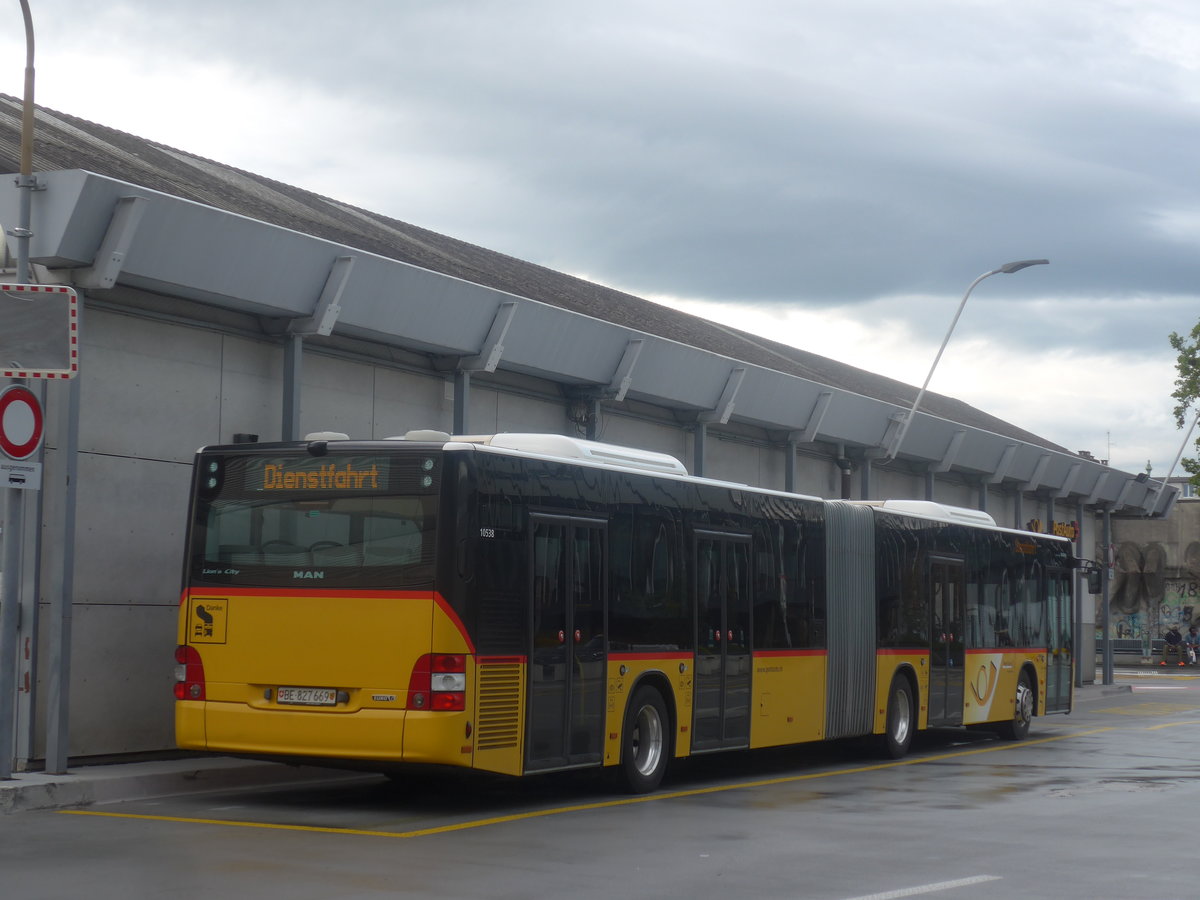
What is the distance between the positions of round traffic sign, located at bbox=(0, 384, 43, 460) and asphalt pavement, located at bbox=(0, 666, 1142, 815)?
2654mm

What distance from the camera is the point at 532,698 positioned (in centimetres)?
1332

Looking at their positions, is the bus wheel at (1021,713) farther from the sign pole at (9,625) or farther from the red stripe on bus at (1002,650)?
the sign pole at (9,625)

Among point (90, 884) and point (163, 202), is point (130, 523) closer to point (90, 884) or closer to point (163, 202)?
point (163, 202)

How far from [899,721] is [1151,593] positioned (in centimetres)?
4948

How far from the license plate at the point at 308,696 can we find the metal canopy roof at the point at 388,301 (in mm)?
4479

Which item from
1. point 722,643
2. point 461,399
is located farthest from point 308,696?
point 461,399

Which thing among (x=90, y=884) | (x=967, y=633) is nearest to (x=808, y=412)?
(x=967, y=633)

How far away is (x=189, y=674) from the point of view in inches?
528

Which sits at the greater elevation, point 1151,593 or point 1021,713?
point 1151,593

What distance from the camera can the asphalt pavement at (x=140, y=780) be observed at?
12.9 metres

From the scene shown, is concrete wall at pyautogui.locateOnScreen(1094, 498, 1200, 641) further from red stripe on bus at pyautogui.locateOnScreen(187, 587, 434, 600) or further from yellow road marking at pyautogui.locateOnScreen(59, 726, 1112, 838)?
red stripe on bus at pyautogui.locateOnScreen(187, 587, 434, 600)

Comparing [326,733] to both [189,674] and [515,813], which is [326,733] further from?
[515,813]

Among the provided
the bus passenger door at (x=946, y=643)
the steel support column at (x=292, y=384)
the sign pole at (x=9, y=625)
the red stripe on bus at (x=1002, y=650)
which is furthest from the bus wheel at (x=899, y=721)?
the sign pole at (x=9, y=625)

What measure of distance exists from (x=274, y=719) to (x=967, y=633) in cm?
1218
